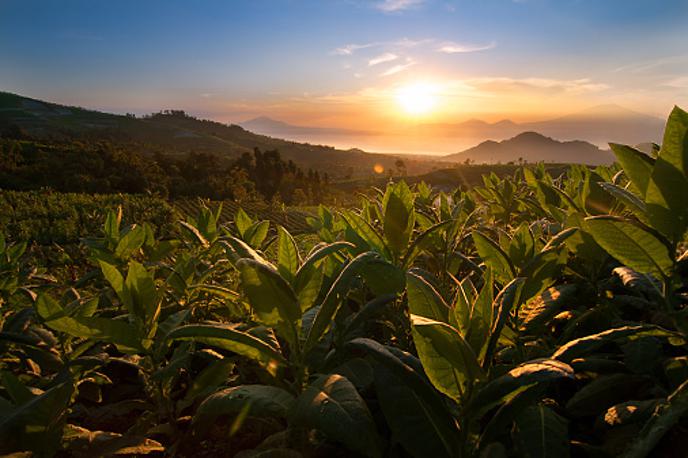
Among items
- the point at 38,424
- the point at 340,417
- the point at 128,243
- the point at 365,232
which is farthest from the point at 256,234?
the point at 340,417

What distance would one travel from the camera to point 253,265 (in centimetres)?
169

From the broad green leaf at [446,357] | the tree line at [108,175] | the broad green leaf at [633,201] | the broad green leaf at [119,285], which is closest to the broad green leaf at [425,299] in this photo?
the broad green leaf at [446,357]

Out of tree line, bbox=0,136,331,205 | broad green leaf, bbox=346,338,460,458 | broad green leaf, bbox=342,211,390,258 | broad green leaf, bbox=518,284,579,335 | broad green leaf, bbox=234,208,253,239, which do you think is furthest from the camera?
tree line, bbox=0,136,331,205

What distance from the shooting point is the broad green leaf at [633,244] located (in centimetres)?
190

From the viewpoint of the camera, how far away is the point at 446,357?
151 cm

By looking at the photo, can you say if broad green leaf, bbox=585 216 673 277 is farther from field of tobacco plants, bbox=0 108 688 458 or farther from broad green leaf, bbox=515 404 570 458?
broad green leaf, bbox=515 404 570 458

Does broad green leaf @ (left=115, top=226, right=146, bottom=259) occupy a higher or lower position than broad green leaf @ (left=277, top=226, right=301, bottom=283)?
lower

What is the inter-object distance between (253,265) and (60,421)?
1339 mm

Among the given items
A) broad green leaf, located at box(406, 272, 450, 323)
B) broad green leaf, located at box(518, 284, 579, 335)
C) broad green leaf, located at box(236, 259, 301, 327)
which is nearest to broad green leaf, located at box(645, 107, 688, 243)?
broad green leaf, located at box(518, 284, 579, 335)

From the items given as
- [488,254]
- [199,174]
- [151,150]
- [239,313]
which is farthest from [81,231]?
[151,150]

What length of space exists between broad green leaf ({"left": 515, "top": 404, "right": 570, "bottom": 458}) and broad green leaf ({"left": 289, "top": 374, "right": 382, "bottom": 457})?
60 cm

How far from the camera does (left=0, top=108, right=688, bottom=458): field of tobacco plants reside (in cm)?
157

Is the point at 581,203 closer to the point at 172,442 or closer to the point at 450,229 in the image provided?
the point at 450,229

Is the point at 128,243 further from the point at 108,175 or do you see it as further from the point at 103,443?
the point at 108,175
